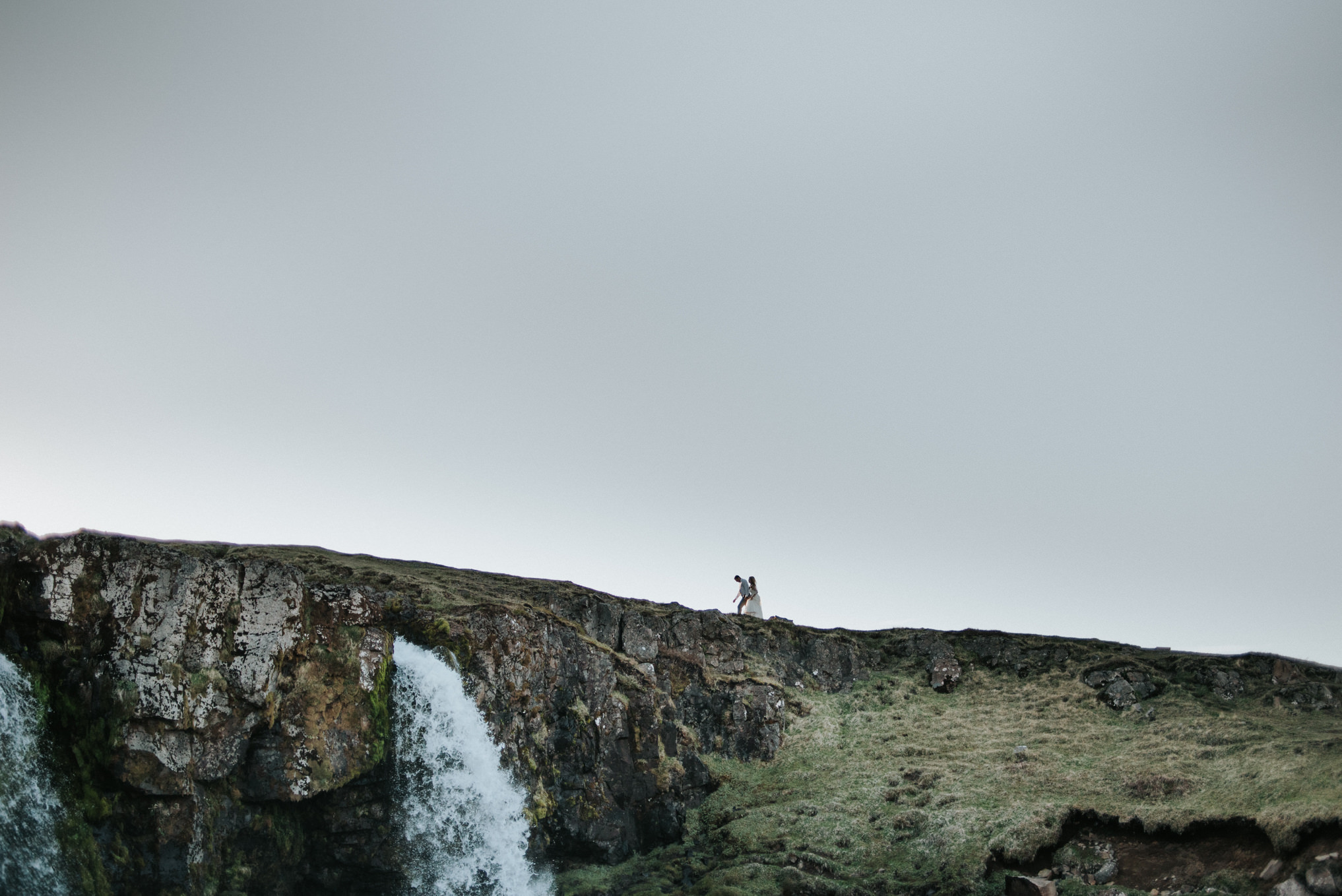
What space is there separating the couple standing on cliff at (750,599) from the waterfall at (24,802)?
3478 cm

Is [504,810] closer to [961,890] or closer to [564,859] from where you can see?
[564,859]

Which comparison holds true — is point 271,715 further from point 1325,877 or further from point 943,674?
point 943,674

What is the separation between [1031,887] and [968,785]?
9.40 metres

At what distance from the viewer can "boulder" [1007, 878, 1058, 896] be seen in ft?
80.5

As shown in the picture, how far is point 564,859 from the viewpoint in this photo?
30.2 m

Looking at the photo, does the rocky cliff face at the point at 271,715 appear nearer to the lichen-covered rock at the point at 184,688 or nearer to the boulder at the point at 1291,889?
the lichen-covered rock at the point at 184,688

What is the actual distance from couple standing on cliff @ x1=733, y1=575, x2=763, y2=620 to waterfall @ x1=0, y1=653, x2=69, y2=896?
114 ft

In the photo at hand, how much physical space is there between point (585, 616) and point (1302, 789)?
2909cm

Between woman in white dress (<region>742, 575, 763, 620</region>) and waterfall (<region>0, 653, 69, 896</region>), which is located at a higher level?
woman in white dress (<region>742, 575, 763, 620</region>)

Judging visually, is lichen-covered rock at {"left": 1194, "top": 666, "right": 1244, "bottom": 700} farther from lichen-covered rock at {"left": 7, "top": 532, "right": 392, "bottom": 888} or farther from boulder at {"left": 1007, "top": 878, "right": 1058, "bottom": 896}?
lichen-covered rock at {"left": 7, "top": 532, "right": 392, "bottom": 888}

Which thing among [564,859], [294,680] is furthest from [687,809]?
[294,680]

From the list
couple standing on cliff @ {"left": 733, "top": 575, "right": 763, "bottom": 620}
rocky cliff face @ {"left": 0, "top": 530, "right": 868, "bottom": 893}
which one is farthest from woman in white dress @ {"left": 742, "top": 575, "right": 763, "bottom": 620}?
rocky cliff face @ {"left": 0, "top": 530, "right": 868, "bottom": 893}

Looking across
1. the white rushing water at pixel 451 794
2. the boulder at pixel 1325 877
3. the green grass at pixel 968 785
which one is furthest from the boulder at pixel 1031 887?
the white rushing water at pixel 451 794

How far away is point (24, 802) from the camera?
66.8ft
